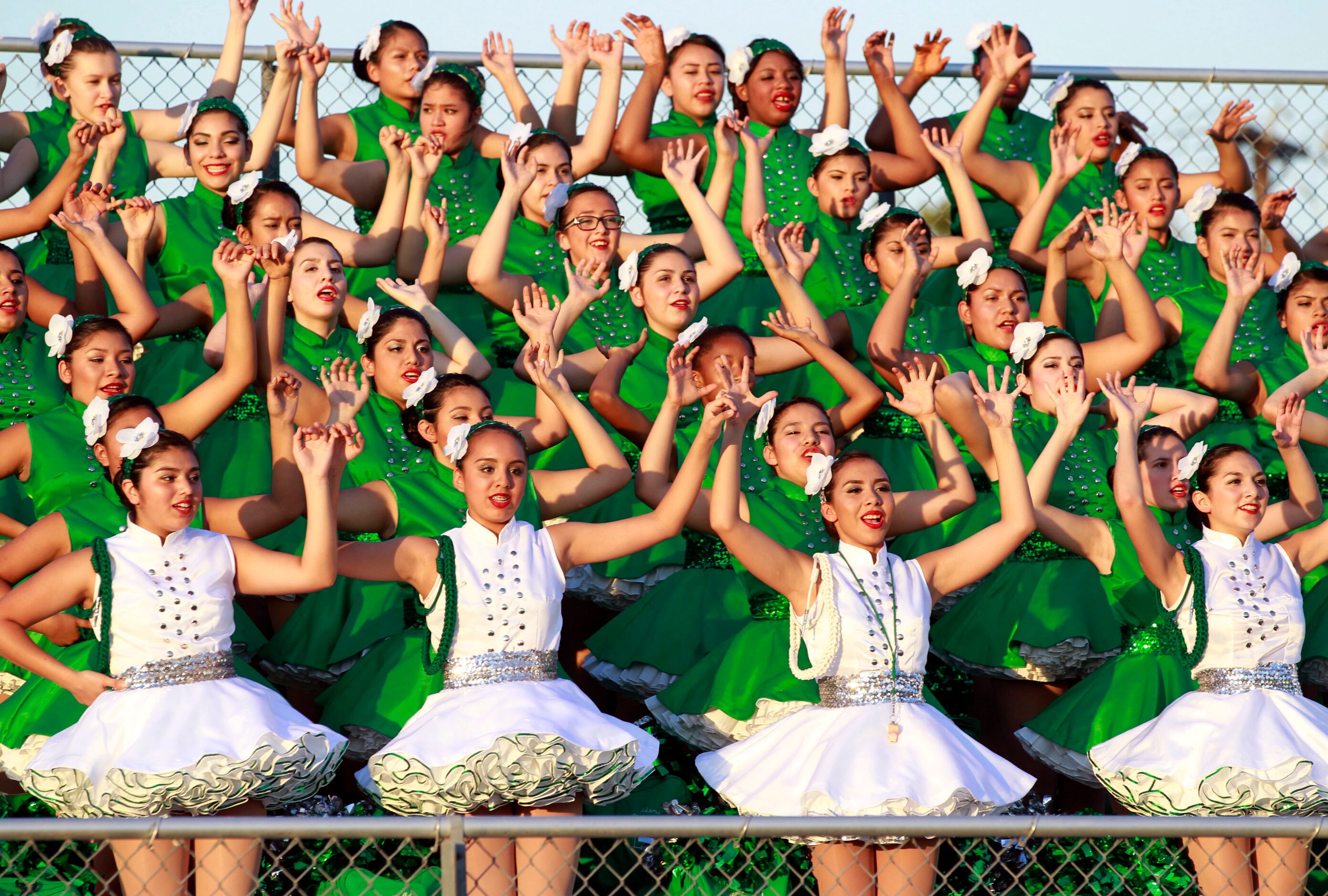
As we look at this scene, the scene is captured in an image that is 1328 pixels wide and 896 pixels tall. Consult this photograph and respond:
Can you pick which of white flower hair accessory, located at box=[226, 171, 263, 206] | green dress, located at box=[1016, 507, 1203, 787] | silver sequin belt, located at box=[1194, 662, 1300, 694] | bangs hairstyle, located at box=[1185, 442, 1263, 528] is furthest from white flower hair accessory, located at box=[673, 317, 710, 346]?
silver sequin belt, located at box=[1194, 662, 1300, 694]

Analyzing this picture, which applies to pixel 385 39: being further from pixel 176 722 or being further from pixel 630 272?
pixel 176 722

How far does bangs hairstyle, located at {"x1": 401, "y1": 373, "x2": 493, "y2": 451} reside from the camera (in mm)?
4586

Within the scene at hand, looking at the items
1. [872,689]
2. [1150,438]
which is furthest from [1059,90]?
[872,689]

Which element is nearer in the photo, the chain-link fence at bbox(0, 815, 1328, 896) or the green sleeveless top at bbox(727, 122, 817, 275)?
the chain-link fence at bbox(0, 815, 1328, 896)

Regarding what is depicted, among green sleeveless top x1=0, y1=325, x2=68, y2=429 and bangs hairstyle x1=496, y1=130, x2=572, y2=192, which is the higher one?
bangs hairstyle x1=496, y1=130, x2=572, y2=192

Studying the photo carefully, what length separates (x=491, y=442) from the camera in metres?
4.24

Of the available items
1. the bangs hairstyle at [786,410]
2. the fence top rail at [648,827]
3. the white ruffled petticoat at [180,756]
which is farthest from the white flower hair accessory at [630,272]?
the fence top rail at [648,827]

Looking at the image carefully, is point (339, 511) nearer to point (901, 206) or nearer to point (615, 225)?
point (615, 225)

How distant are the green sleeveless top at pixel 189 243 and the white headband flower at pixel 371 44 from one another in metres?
0.82

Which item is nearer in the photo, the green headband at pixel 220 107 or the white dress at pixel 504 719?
the white dress at pixel 504 719

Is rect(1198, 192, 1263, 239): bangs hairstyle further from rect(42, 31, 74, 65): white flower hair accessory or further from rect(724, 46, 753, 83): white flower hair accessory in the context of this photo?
rect(42, 31, 74, 65): white flower hair accessory

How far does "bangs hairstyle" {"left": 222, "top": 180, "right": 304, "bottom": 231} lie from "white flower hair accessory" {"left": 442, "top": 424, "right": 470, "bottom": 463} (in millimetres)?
1468

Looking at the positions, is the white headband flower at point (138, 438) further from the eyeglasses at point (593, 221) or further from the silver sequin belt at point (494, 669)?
the eyeglasses at point (593, 221)

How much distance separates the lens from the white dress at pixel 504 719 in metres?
3.79
